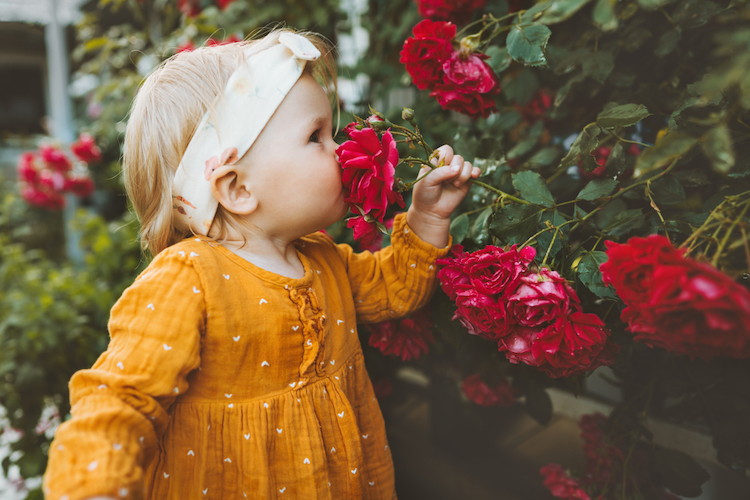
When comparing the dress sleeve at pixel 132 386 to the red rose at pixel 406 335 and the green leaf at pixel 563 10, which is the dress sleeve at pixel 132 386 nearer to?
the red rose at pixel 406 335

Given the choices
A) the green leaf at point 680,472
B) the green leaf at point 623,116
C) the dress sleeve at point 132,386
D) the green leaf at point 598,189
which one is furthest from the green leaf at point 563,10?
the green leaf at point 680,472

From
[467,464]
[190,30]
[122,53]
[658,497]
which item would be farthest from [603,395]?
[122,53]

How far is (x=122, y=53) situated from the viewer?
7.41ft

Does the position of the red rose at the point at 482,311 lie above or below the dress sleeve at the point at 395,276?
above

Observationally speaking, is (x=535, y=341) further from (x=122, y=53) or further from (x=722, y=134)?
(x=122, y=53)

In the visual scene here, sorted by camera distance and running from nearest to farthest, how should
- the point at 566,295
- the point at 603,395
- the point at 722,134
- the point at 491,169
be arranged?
1. the point at 722,134
2. the point at 566,295
3. the point at 491,169
4. the point at 603,395

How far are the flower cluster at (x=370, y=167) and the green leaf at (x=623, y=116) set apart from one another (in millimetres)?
324

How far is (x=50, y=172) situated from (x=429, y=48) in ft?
8.29

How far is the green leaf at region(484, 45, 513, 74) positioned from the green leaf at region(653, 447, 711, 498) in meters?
0.84

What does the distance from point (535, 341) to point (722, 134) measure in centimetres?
35

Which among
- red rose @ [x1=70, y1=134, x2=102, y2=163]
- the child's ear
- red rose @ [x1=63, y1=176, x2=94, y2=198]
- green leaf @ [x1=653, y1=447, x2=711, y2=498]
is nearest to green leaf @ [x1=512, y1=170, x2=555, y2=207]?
the child's ear

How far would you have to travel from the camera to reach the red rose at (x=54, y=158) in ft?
8.05

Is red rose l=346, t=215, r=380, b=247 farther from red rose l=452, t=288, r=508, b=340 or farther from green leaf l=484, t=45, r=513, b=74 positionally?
green leaf l=484, t=45, r=513, b=74

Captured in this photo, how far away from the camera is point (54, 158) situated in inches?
96.3
